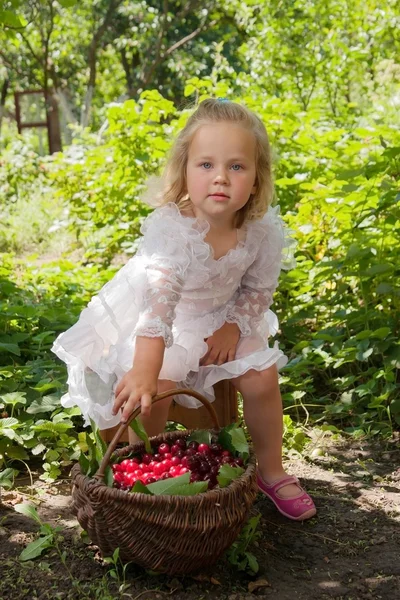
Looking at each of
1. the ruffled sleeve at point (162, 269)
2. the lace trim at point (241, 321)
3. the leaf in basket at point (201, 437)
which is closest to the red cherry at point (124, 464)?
the leaf in basket at point (201, 437)

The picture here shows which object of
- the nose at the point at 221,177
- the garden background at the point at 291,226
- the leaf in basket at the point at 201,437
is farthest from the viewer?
the garden background at the point at 291,226

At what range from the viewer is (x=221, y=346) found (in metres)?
2.46

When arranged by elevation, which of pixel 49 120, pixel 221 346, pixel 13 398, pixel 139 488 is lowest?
pixel 13 398

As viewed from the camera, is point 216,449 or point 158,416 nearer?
point 216,449

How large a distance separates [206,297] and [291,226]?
6.25ft

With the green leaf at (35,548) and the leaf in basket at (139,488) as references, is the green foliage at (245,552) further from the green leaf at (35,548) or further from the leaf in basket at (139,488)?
the green leaf at (35,548)

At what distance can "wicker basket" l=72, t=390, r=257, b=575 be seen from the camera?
1.75m

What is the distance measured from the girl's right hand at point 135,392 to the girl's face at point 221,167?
618mm

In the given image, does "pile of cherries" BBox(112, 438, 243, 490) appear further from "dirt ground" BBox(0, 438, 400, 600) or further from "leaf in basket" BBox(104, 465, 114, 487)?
"dirt ground" BBox(0, 438, 400, 600)

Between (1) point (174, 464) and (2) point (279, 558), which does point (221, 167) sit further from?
(2) point (279, 558)

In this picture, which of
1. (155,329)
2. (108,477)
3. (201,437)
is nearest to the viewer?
(108,477)

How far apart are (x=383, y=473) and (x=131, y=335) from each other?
106 centimetres

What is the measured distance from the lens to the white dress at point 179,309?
2271 mm

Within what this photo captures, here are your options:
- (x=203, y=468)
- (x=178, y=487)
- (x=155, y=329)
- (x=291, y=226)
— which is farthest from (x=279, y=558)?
(x=291, y=226)
